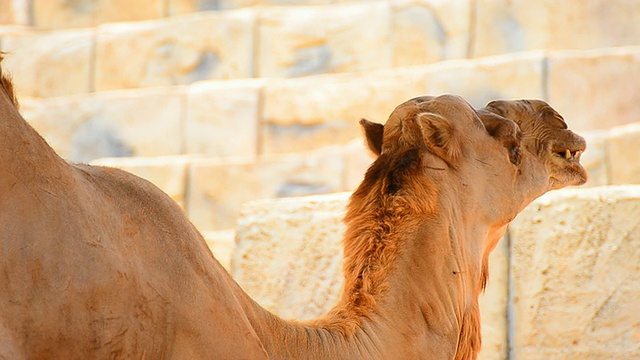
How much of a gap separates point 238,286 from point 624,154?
593 cm

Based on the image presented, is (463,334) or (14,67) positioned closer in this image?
(463,334)

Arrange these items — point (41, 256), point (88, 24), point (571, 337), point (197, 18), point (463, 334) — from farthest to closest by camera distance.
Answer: point (88, 24), point (197, 18), point (571, 337), point (463, 334), point (41, 256)

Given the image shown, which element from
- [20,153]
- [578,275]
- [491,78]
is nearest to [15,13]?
[491,78]

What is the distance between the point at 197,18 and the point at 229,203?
103 inches

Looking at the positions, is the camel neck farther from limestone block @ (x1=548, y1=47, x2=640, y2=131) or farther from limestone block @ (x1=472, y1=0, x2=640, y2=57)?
limestone block @ (x1=472, y1=0, x2=640, y2=57)

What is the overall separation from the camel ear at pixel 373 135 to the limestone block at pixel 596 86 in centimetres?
613

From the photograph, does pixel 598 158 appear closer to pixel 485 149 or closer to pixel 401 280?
pixel 485 149

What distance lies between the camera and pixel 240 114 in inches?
506

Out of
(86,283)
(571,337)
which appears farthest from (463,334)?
(86,283)

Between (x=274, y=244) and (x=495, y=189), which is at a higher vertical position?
(x=495, y=189)

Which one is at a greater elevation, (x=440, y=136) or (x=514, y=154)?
(x=440, y=136)

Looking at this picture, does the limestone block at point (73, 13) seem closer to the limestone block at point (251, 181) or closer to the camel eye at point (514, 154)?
the limestone block at point (251, 181)

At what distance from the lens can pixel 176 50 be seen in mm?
13812

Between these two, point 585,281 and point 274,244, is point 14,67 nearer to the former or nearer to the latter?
point 274,244
